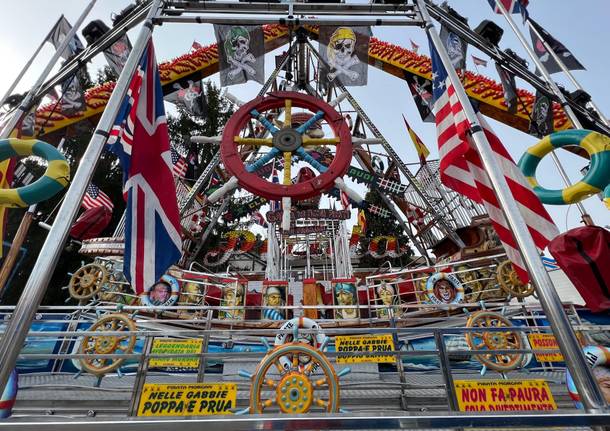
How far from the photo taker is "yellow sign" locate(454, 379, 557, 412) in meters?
2.87

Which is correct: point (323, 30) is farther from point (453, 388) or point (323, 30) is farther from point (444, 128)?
point (453, 388)

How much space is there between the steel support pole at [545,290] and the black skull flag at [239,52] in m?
2.60

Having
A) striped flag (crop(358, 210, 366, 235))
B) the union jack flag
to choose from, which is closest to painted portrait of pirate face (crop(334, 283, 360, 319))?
the union jack flag

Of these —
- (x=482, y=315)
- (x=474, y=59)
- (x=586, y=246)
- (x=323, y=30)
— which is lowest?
(x=482, y=315)

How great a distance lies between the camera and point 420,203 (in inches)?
522

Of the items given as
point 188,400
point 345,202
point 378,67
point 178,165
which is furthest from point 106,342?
point 378,67

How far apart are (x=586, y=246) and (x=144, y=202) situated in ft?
16.0

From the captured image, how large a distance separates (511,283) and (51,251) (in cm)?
804

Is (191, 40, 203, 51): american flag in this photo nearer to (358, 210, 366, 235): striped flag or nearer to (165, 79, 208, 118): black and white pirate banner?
(165, 79, 208, 118): black and white pirate banner

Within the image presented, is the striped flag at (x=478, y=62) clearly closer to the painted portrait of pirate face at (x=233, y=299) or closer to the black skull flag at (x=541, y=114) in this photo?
the black skull flag at (x=541, y=114)

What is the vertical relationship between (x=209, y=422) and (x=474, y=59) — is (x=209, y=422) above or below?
below

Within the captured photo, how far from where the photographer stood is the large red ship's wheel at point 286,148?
3932 mm

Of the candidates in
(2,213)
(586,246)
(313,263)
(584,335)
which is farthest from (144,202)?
(313,263)

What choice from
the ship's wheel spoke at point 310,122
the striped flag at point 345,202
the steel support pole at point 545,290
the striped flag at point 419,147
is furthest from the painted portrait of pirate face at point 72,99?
the striped flag at point 419,147
